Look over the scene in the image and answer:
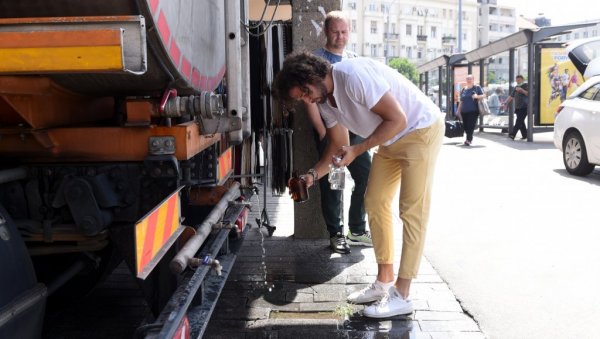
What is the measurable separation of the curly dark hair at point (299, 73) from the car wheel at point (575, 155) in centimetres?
759

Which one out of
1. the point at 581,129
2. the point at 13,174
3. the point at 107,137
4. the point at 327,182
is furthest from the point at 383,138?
the point at 581,129

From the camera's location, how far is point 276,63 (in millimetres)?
5824

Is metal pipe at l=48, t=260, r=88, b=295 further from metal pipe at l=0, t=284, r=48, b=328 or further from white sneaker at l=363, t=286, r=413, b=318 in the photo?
white sneaker at l=363, t=286, r=413, b=318

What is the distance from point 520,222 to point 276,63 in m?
3.16

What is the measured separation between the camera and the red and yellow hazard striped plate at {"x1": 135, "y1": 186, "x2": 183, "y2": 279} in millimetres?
2432

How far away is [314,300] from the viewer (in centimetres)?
439

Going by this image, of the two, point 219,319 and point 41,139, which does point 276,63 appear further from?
point 41,139

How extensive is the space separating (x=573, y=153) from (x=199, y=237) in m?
8.85

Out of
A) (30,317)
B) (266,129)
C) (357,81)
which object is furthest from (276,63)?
(30,317)

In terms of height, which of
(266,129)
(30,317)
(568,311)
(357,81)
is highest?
(357,81)

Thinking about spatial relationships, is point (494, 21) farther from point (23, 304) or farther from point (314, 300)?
point (23, 304)

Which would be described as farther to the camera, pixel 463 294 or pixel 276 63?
pixel 276 63

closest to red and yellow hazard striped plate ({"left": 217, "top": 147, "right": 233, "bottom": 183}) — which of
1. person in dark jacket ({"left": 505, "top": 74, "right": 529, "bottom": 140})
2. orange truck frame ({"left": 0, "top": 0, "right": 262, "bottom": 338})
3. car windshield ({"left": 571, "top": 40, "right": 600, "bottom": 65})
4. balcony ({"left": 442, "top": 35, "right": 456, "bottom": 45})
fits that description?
orange truck frame ({"left": 0, "top": 0, "right": 262, "bottom": 338})

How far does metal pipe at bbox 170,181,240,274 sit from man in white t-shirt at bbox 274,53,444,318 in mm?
674
